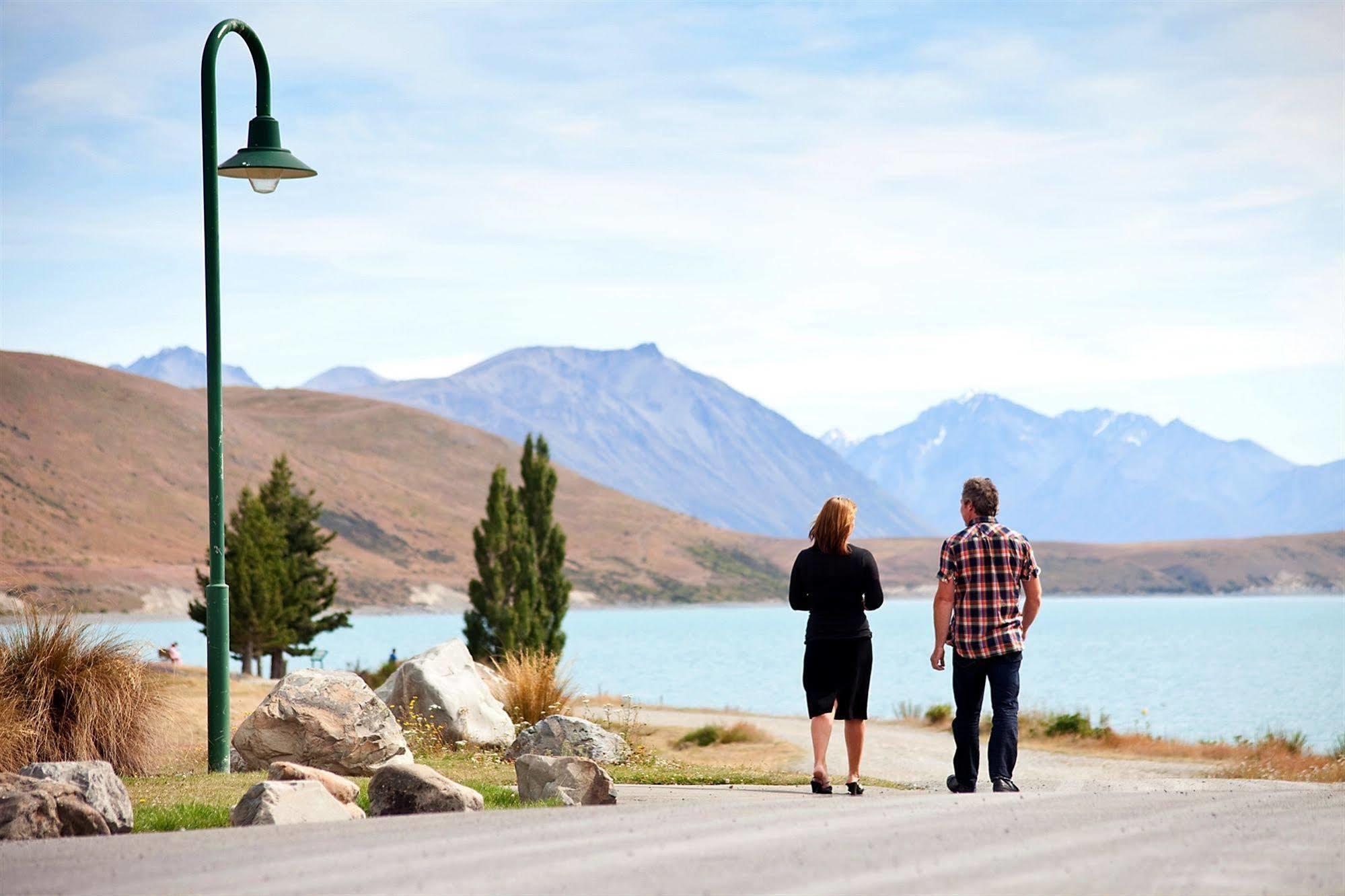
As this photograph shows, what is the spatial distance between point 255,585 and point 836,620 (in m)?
30.3

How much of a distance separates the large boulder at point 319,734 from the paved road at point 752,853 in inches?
177

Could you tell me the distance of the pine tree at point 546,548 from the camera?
3166 cm

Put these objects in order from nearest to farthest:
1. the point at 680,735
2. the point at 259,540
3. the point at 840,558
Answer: the point at 840,558
the point at 680,735
the point at 259,540

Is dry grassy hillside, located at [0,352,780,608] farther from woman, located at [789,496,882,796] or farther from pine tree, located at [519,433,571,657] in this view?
woman, located at [789,496,882,796]

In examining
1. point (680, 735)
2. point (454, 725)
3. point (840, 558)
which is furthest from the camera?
point (680, 735)

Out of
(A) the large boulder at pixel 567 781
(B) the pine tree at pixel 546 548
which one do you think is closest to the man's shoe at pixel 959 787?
(A) the large boulder at pixel 567 781

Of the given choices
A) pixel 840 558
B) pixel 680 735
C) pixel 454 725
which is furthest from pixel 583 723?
pixel 680 735

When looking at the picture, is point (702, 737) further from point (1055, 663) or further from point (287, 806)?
point (1055, 663)

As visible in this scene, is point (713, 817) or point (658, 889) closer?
point (658, 889)

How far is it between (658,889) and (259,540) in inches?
1320

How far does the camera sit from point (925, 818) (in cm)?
693

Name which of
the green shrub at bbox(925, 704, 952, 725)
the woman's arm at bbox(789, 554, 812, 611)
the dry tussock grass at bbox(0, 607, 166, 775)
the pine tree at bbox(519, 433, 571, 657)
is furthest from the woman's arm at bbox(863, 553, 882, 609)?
the pine tree at bbox(519, 433, 571, 657)

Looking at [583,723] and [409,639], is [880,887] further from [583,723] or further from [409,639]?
[409,639]

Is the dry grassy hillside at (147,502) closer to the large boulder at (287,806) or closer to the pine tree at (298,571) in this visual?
the pine tree at (298,571)
